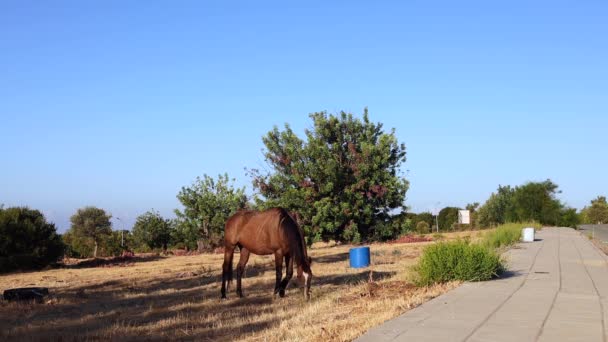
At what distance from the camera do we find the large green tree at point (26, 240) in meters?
29.0

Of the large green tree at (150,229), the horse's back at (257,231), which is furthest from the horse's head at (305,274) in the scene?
the large green tree at (150,229)

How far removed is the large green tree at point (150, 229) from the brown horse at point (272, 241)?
121 feet

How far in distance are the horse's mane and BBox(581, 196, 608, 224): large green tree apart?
83.5 m

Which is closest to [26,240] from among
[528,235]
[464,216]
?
[528,235]

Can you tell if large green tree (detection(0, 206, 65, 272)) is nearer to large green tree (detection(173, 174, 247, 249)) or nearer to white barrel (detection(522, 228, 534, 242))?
large green tree (detection(173, 174, 247, 249))

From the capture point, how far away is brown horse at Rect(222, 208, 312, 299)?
1214 cm

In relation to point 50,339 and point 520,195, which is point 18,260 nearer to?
point 50,339

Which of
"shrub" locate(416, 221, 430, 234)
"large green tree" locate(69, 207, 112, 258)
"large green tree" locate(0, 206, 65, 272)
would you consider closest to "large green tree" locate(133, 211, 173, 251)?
"large green tree" locate(69, 207, 112, 258)

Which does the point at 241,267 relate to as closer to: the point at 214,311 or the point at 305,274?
the point at 305,274

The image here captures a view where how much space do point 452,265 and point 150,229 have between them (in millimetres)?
40959

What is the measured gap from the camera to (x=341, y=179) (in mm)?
20156

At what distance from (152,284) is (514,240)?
16996 mm

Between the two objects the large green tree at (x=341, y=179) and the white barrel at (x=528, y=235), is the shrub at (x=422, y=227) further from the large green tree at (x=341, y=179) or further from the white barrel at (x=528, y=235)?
the large green tree at (x=341, y=179)

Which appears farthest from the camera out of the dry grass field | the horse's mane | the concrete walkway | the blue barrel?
the blue barrel
